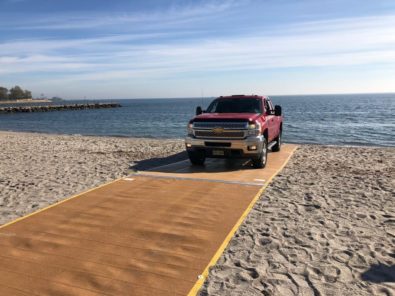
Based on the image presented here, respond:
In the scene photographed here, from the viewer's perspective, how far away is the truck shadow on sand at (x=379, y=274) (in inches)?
156

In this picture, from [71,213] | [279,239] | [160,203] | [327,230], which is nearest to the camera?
[279,239]

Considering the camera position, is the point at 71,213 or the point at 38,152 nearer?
the point at 71,213

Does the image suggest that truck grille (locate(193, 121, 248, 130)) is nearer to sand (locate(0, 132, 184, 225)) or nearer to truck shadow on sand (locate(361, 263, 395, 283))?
sand (locate(0, 132, 184, 225))

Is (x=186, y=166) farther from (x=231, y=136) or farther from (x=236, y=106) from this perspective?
(x=236, y=106)

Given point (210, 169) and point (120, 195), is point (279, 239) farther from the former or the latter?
point (210, 169)

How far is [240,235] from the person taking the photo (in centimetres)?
522

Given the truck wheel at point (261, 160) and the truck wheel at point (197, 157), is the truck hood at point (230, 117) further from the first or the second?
the truck wheel at point (197, 157)

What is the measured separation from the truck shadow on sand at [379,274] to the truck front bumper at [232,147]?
17.8ft

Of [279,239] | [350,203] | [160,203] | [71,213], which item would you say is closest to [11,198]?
[71,213]

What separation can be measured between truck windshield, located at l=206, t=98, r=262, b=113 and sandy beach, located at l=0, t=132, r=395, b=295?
2.17m

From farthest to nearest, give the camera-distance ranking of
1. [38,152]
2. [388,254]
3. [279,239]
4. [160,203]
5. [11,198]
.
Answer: [38,152] → [11,198] → [160,203] → [279,239] → [388,254]

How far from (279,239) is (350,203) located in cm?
246

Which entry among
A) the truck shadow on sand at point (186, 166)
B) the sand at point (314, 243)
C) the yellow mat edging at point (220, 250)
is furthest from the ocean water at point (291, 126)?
the yellow mat edging at point (220, 250)

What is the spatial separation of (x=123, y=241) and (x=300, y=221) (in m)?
2.89
